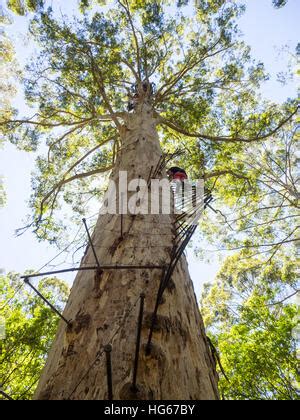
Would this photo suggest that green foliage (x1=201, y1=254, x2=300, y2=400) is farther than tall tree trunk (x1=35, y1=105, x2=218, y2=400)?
Yes

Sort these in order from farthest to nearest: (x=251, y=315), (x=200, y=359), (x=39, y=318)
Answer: (x=251, y=315), (x=39, y=318), (x=200, y=359)

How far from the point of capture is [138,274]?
143 centimetres

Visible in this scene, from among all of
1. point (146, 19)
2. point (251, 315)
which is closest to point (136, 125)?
point (251, 315)

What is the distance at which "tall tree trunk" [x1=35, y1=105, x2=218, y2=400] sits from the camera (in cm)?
97

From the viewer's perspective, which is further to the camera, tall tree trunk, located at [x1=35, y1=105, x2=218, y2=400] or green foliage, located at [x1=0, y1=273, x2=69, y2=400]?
green foliage, located at [x1=0, y1=273, x2=69, y2=400]

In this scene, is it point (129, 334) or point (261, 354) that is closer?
point (129, 334)

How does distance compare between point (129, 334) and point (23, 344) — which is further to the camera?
point (23, 344)

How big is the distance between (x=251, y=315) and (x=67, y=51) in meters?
9.21

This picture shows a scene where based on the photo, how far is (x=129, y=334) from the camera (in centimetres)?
111

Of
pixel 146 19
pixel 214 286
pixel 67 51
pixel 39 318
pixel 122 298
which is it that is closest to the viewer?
pixel 122 298

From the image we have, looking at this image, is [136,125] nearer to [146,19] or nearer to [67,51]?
[67,51]

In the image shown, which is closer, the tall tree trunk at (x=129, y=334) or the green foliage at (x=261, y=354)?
the tall tree trunk at (x=129, y=334)

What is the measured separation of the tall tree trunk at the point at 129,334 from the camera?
0.97m

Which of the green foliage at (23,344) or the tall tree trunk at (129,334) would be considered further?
the green foliage at (23,344)
